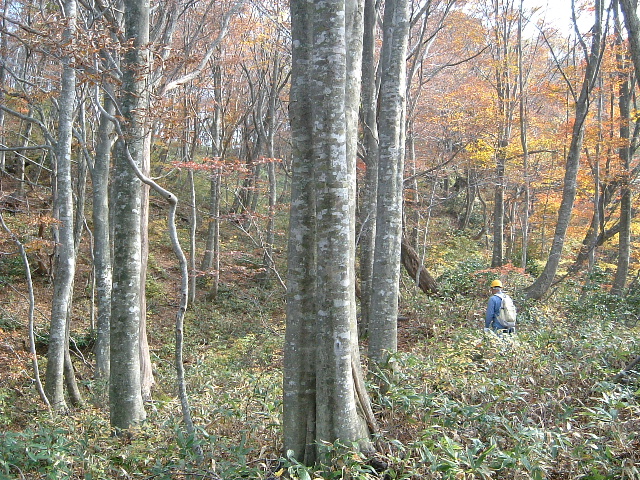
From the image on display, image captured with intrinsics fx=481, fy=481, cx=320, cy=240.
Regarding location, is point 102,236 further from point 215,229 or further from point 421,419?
point 215,229

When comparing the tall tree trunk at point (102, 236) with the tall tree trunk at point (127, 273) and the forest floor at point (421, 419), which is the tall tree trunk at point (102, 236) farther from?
the tall tree trunk at point (127, 273)

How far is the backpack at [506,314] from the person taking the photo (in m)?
8.12

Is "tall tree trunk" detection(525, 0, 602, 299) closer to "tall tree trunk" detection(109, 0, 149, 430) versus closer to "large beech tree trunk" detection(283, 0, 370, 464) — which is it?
"large beech tree trunk" detection(283, 0, 370, 464)

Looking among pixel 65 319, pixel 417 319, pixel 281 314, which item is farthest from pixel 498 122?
pixel 65 319

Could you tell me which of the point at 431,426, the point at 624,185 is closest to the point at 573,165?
the point at 624,185

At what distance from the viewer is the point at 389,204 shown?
616 centimetres

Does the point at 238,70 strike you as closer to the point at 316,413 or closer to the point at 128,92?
the point at 128,92

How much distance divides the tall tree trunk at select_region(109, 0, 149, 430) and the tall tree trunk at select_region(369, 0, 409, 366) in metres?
2.84

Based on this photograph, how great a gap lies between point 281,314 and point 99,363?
5.93m

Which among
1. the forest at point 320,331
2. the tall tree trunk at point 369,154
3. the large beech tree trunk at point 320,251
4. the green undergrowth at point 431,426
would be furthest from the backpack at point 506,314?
the large beech tree trunk at point 320,251

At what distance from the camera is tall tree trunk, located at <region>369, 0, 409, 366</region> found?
6070mm

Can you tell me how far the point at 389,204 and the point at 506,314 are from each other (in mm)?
3486

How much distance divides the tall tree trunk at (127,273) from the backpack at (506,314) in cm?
578

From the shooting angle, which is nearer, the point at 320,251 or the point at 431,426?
the point at 320,251
